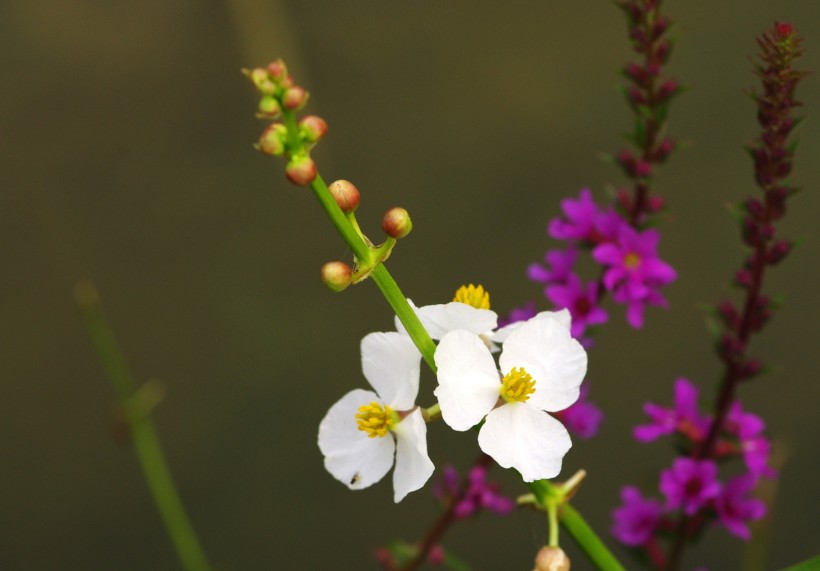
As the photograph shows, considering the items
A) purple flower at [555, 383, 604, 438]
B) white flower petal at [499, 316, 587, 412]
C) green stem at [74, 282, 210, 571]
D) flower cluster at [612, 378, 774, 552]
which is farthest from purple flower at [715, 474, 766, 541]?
green stem at [74, 282, 210, 571]

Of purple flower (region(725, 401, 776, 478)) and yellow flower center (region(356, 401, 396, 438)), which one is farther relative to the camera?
purple flower (region(725, 401, 776, 478))

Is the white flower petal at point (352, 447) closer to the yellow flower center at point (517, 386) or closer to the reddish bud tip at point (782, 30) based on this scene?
the yellow flower center at point (517, 386)

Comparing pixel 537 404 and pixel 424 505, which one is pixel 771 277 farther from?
pixel 537 404

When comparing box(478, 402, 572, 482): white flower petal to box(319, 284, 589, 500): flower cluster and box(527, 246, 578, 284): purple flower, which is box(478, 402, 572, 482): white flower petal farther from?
box(527, 246, 578, 284): purple flower

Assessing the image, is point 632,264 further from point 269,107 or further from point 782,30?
point 269,107

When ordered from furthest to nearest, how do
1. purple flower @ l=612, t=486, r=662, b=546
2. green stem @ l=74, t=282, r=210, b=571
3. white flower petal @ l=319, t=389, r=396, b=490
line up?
green stem @ l=74, t=282, r=210, b=571, purple flower @ l=612, t=486, r=662, b=546, white flower petal @ l=319, t=389, r=396, b=490

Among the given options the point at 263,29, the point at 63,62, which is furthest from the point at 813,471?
the point at 63,62

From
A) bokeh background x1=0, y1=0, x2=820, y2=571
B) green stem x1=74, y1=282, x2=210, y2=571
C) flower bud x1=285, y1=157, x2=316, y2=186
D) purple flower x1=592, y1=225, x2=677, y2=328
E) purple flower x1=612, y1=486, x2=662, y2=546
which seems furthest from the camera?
bokeh background x1=0, y1=0, x2=820, y2=571
